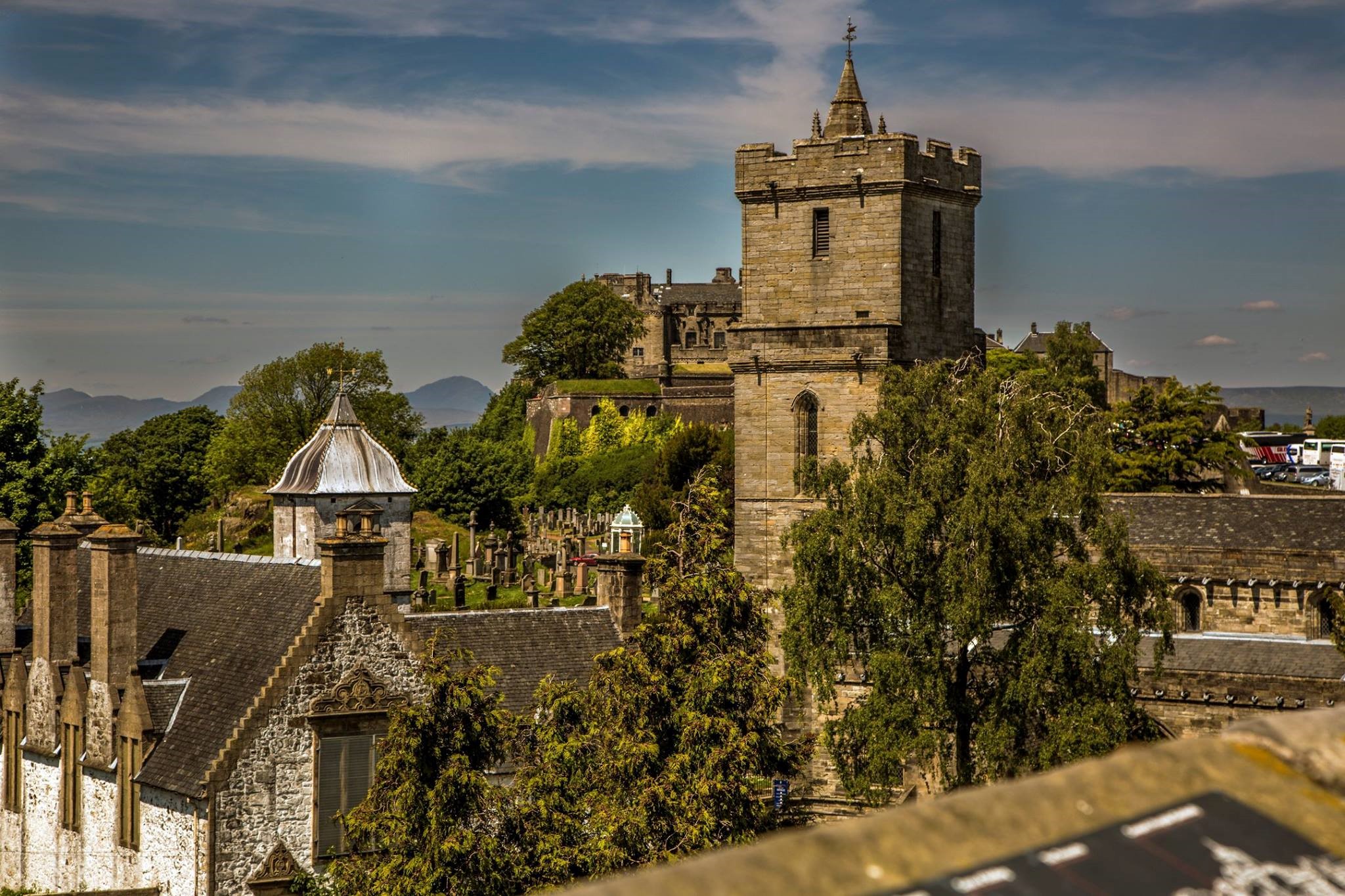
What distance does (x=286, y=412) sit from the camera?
3561 inches

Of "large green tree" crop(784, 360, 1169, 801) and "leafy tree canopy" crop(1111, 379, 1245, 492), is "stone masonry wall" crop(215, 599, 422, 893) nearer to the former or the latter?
"large green tree" crop(784, 360, 1169, 801)

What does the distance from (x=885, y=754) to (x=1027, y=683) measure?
2555 millimetres

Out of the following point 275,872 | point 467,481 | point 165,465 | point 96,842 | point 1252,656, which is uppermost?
point 165,465

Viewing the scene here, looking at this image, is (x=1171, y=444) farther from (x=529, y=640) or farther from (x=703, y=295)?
(x=703, y=295)

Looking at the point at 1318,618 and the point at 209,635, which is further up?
the point at 209,635

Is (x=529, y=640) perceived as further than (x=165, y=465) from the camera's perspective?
No

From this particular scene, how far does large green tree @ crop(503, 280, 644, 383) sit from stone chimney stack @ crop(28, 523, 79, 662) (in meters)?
91.1

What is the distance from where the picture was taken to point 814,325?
38.1 metres

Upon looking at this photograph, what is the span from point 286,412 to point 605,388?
25.7m

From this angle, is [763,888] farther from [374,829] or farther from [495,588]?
[495,588]

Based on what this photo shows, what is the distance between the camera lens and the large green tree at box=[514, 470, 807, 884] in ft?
66.0

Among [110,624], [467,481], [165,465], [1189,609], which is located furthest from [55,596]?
[165,465]

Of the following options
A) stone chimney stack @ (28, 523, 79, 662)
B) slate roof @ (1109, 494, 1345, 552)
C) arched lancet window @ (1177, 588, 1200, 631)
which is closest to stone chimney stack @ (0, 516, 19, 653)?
stone chimney stack @ (28, 523, 79, 662)

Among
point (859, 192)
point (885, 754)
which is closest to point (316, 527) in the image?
point (859, 192)
